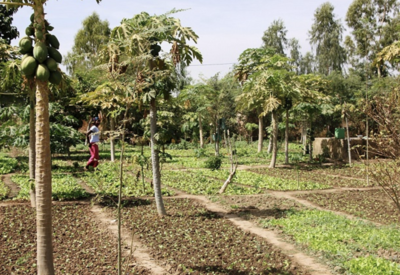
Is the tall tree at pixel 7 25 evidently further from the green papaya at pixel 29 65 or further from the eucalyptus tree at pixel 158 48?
the green papaya at pixel 29 65

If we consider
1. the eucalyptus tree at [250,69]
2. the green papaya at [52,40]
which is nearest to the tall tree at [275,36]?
the eucalyptus tree at [250,69]

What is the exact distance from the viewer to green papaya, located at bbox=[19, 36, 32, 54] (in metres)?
4.06

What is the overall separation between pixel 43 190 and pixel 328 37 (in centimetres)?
3636

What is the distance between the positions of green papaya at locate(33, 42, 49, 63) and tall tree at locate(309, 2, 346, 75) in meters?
35.4

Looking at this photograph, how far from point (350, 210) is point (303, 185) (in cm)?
370

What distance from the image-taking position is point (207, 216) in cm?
875

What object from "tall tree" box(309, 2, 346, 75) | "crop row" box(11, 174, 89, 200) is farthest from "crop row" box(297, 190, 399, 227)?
"tall tree" box(309, 2, 346, 75)

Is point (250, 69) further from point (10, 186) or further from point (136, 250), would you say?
point (136, 250)

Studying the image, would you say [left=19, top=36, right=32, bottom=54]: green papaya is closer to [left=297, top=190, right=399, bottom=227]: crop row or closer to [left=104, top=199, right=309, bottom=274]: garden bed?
[left=104, top=199, right=309, bottom=274]: garden bed

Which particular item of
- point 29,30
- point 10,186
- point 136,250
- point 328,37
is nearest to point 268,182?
point 136,250

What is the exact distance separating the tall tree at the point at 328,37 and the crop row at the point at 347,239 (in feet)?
100

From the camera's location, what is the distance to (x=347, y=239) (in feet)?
22.3

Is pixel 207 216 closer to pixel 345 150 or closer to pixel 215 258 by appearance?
pixel 215 258

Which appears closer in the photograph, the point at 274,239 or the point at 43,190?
the point at 43,190
